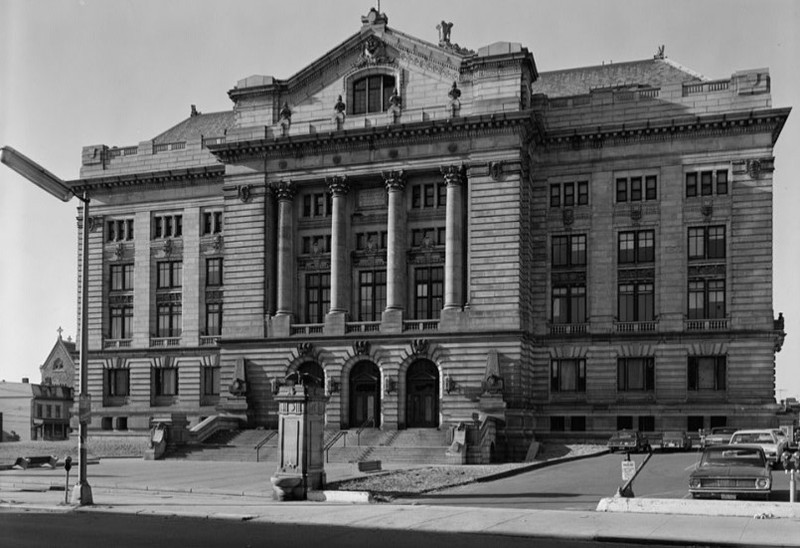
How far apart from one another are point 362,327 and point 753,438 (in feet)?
85.1

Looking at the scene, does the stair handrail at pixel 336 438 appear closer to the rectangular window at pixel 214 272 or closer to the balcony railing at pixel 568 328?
the balcony railing at pixel 568 328

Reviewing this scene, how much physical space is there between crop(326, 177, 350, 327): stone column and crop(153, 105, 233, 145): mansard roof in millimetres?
18932

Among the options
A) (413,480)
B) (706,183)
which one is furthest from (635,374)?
A: (413,480)

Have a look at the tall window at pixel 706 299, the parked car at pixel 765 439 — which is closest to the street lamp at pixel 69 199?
the parked car at pixel 765 439

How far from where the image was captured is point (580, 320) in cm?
6112

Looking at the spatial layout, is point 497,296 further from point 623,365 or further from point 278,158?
point 278,158

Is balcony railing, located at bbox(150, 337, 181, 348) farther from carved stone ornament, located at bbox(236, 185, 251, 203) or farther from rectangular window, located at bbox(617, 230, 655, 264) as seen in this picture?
rectangular window, located at bbox(617, 230, 655, 264)

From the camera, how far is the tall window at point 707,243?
58.8m

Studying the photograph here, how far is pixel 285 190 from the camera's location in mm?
63844

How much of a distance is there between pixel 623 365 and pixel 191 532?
41312 mm

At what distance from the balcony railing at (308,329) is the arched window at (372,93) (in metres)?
14.0

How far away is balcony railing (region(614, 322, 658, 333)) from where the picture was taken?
59.5 metres

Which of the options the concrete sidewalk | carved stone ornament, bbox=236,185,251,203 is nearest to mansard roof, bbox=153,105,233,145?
carved stone ornament, bbox=236,185,251,203

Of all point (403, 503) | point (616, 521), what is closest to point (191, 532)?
point (403, 503)
